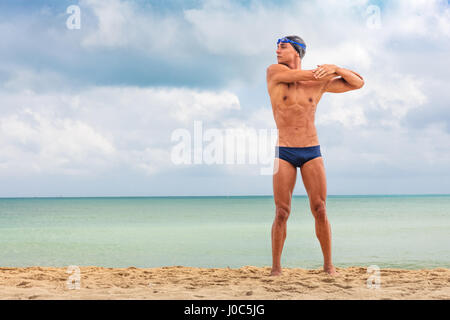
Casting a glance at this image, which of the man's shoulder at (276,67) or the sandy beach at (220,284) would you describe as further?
the man's shoulder at (276,67)

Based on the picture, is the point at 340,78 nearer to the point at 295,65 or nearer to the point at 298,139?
the point at 295,65

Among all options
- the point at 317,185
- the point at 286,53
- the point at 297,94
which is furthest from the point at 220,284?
the point at 286,53

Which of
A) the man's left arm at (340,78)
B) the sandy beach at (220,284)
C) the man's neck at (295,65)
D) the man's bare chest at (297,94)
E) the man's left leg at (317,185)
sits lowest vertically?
the sandy beach at (220,284)

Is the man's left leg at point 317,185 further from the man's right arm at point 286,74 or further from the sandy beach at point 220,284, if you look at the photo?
the man's right arm at point 286,74

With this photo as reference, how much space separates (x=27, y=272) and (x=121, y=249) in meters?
7.21

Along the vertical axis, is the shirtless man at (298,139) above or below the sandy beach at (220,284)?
above

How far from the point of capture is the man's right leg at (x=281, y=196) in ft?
17.9

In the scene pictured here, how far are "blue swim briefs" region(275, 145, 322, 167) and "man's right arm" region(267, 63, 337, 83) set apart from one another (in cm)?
83

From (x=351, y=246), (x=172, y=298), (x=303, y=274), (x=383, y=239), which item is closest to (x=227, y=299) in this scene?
(x=172, y=298)

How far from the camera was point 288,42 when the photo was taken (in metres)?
5.66

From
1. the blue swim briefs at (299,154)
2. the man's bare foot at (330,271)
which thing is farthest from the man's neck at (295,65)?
the man's bare foot at (330,271)

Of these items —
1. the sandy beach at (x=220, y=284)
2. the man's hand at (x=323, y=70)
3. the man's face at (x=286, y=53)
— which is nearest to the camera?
the sandy beach at (x=220, y=284)

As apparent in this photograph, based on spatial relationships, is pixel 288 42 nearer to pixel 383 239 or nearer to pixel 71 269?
pixel 71 269
